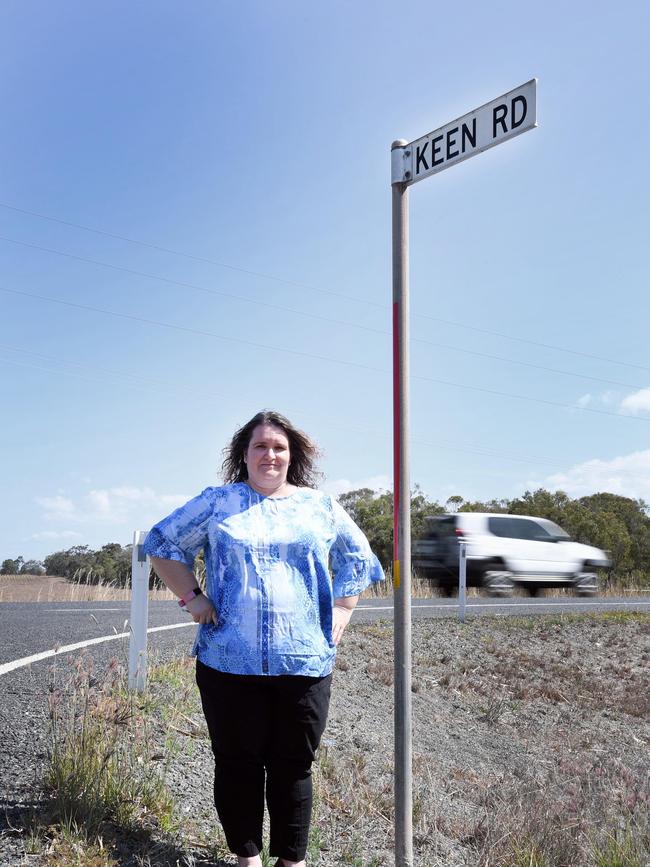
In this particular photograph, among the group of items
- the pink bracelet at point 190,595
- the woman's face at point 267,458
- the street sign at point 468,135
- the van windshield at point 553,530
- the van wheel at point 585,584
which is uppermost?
the street sign at point 468,135

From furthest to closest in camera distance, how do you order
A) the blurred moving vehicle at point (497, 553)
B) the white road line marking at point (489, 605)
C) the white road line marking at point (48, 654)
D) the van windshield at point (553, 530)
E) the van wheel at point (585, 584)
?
the van wheel at point (585, 584)
the van windshield at point (553, 530)
the blurred moving vehicle at point (497, 553)
the white road line marking at point (489, 605)
the white road line marking at point (48, 654)

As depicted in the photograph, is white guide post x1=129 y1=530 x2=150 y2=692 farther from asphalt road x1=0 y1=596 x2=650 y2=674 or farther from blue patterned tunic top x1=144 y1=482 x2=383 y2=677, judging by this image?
blue patterned tunic top x1=144 y1=482 x2=383 y2=677

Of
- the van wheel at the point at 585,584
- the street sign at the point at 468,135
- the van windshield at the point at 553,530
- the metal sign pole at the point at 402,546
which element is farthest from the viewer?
the van wheel at the point at 585,584

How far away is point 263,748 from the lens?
3000 mm

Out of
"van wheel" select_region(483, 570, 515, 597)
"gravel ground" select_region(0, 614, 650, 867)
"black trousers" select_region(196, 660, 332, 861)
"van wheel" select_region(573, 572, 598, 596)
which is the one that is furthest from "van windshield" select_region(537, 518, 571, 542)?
"black trousers" select_region(196, 660, 332, 861)

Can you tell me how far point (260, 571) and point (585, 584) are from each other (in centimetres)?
1726

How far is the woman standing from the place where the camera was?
9.56 ft

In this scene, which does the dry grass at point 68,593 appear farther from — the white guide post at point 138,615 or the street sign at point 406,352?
the street sign at point 406,352

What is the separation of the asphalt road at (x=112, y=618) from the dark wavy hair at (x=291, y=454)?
4.26 feet

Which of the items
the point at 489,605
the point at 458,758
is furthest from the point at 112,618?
the point at 489,605

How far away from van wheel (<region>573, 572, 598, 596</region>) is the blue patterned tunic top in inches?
648

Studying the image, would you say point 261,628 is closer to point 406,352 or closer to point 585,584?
point 406,352

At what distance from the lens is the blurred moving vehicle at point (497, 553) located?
15102mm

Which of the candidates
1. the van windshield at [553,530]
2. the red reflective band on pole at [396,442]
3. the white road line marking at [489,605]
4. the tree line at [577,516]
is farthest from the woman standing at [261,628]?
the tree line at [577,516]
